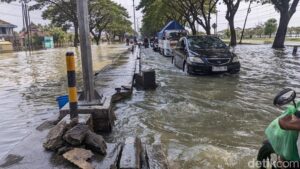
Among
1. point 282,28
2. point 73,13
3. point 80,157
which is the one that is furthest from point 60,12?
point 80,157

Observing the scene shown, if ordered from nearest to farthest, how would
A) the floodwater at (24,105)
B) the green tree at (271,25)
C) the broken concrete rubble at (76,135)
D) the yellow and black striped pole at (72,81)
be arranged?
the broken concrete rubble at (76,135)
the yellow and black striped pole at (72,81)
the floodwater at (24,105)
the green tree at (271,25)

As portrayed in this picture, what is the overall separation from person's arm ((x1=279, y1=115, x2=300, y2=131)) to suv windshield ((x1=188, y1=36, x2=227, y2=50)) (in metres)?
11.0

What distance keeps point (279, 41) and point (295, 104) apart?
1165 inches

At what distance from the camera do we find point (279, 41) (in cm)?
2977

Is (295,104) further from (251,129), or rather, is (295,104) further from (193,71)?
(193,71)

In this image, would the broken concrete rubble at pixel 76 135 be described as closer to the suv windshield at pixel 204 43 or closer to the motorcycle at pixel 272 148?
the motorcycle at pixel 272 148

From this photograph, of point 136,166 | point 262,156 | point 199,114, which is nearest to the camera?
point 262,156

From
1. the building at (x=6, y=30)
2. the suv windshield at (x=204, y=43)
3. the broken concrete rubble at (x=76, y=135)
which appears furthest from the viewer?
the building at (x=6, y=30)

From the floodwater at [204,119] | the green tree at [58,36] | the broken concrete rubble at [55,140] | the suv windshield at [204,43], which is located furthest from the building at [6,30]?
the broken concrete rubble at [55,140]

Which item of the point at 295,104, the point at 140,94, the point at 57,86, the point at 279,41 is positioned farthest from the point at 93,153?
the point at 279,41

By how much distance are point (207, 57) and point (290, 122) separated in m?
10.1

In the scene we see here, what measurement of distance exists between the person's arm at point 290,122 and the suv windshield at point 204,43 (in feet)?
36.0

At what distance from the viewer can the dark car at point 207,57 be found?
11977mm

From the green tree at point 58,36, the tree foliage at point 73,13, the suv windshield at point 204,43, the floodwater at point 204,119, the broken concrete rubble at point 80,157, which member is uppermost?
the tree foliage at point 73,13
